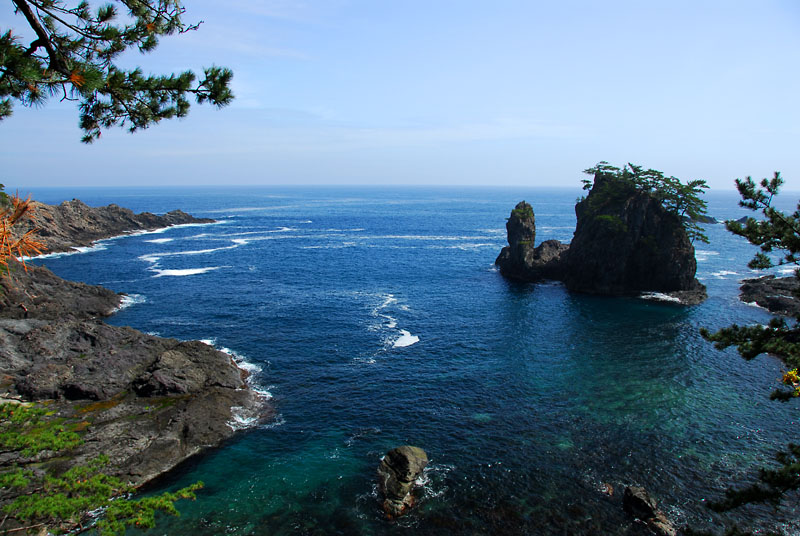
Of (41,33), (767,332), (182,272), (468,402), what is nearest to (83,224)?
(182,272)

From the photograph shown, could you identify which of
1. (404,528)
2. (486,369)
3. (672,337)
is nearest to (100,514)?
(404,528)

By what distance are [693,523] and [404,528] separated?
1809cm

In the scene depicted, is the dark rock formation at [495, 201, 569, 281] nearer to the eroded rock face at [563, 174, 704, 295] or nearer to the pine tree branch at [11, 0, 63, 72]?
the eroded rock face at [563, 174, 704, 295]

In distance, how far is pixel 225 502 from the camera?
29891 mm

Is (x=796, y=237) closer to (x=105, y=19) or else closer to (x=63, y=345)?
(x=105, y=19)

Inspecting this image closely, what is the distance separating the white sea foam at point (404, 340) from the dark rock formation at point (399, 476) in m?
24.0

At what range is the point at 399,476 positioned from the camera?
3062 cm

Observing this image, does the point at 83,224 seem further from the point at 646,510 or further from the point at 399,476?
the point at 646,510

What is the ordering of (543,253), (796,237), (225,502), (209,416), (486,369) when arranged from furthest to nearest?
(543,253) → (486,369) → (209,416) → (225,502) → (796,237)

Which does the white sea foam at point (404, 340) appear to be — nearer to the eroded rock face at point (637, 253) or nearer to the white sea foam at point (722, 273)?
the eroded rock face at point (637, 253)

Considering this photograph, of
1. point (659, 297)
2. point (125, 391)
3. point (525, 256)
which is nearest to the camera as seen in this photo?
point (125, 391)

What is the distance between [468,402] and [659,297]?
5359 centimetres

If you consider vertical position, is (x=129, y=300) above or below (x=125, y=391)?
above

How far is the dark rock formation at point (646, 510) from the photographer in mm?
27250
